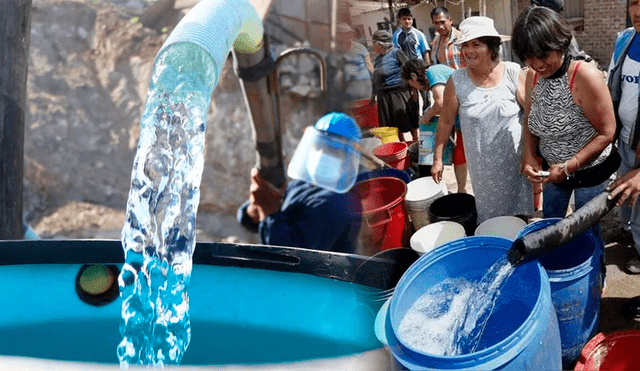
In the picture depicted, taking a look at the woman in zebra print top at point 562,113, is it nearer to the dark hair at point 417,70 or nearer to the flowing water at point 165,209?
the flowing water at point 165,209

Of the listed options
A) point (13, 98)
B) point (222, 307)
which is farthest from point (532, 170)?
point (13, 98)

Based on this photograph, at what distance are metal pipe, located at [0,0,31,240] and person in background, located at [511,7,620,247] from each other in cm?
174

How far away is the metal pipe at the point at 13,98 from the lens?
194cm

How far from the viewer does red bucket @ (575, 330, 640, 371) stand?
1.97 meters

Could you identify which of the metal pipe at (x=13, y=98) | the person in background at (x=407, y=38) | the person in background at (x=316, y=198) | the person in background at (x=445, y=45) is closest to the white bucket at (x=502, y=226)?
the person in background at (x=316, y=198)

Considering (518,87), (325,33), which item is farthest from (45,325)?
(518,87)

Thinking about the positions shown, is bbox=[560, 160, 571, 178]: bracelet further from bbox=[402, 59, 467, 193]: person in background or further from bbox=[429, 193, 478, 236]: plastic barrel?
bbox=[402, 59, 467, 193]: person in background

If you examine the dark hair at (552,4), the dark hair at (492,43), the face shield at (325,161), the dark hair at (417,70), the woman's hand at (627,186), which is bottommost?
the woman's hand at (627,186)

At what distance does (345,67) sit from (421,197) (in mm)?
1758

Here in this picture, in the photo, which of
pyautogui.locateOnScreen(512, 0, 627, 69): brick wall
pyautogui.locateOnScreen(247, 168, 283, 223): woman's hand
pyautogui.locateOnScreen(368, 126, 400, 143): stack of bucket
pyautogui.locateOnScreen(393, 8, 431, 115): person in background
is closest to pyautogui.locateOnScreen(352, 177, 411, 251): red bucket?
pyautogui.locateOnScreen(247, 168, 283, 223): woman's hand

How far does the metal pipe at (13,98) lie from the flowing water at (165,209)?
1.37ft

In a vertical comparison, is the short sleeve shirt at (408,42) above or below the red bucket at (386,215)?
above

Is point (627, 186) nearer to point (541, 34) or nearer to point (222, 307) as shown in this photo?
point (541, 34)

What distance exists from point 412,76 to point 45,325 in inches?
103
